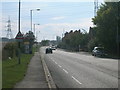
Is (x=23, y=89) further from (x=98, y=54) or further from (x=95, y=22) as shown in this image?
(x=95, y=22)

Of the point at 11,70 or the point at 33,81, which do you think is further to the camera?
the point at 11,70

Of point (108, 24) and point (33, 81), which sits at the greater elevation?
point (108, 24)

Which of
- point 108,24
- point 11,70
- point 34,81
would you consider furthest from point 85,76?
point 108,24

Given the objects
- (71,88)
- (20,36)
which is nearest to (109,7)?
(20,36)

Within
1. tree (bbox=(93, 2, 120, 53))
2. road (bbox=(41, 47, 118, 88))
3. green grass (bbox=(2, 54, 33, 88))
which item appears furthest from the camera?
tree (bbox=(93, 2, 120, 53))

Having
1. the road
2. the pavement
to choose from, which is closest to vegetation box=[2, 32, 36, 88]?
the pavement

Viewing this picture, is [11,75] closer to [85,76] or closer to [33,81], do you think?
[33,81]

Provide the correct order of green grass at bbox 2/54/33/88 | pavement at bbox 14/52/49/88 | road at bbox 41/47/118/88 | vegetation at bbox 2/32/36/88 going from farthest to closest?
1. vegetation at bbox 2/32/36/88
2. road at bbox 41/47/118/88
3. green grass at bbox 2/54/33/88
4. pavement at bbox 14/52/49/88

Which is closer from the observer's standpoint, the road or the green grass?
the green grass

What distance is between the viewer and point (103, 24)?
200 feet

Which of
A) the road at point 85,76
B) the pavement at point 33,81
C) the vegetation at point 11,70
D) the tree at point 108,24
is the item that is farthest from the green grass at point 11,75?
the tree at point 108,24

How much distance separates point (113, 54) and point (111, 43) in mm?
2450

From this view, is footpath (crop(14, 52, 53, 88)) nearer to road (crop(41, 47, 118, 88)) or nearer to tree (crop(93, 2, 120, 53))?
road (crop(41, 47, 118, 88))

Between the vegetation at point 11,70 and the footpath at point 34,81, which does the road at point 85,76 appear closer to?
the footpath at point 34,81
